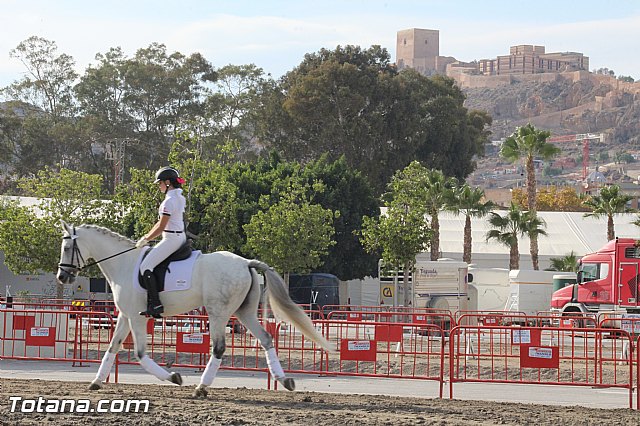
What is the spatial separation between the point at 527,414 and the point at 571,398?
5.19 metres

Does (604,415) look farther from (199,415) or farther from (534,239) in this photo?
(534,239)

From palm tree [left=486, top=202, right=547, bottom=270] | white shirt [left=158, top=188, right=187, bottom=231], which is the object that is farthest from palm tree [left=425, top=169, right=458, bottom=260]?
white shirt [left=158, top=188, right=187, bottom=231]

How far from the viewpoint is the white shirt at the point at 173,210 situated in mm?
13117

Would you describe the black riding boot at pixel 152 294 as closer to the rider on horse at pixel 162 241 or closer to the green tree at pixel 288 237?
the rider on horse at pixel 162 241

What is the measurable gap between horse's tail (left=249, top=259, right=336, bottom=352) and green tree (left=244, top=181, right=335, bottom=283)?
86.1 feet

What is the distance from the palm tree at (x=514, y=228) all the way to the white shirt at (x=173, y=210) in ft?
134

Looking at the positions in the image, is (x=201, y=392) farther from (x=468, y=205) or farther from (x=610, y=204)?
(x=610, y=204)

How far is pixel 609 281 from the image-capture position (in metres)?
38.0

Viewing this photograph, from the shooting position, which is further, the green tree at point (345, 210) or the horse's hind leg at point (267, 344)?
the green tree at point (345, 210)

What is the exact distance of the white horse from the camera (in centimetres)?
1309

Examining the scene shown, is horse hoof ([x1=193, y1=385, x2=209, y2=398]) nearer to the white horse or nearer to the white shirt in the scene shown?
the white horse

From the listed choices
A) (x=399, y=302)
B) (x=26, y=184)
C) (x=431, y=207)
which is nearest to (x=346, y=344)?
(x=26, y=184)

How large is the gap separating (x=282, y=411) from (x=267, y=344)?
1716 millimetres

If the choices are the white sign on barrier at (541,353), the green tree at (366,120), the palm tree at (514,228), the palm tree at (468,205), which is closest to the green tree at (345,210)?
the palm tree at (468,205)
